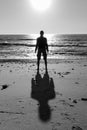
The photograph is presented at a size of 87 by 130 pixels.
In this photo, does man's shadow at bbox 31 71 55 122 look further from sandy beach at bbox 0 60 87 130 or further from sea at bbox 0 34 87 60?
sea at bbox 0 34 87 60

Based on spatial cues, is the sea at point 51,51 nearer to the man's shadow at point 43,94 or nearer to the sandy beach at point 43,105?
the man's shadow at point 43,94

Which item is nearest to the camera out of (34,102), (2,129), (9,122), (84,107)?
(2,129)

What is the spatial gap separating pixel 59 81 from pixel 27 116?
12.3ft

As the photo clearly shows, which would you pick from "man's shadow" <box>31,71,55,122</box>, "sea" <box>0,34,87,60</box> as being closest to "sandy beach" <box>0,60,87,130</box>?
"man's shadow" <box>31,71,55,122</box>

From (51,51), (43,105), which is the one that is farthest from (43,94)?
(51,51)

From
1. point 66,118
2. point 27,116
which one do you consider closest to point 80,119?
point 66,118

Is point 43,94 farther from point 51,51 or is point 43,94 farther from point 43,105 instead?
point 51,51

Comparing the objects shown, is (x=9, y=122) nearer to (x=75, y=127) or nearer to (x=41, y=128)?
(x=41, y=128)

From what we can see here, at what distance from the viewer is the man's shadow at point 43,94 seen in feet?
15.1

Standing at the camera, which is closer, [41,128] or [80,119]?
[41,128]

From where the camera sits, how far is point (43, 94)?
20.4 feet

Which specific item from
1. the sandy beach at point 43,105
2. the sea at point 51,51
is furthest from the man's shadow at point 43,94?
the sea at point 51,51

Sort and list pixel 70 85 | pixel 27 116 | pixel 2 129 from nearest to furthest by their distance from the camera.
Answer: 1. pixel 2 129
2. pixel 27 116
3. pixel 70 85

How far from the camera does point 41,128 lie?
3947mm
